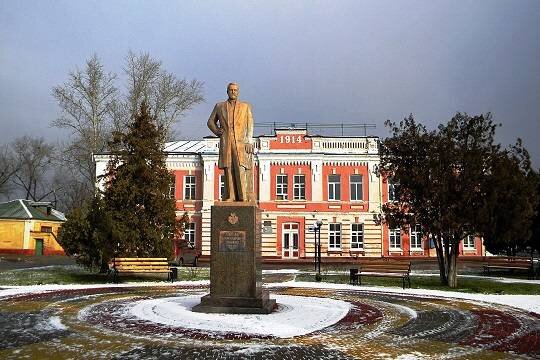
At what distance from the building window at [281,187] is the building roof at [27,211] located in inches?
940

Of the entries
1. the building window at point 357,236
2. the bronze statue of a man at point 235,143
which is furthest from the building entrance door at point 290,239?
the bronze statue of a man at point 235,143

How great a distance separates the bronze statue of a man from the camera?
10.5 meters

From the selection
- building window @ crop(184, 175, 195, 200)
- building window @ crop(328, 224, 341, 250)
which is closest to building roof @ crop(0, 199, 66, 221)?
building window @ crop(184, 175, 195, 200)

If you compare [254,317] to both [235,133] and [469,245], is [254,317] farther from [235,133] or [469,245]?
[469,245]

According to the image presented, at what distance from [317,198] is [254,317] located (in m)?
28.7

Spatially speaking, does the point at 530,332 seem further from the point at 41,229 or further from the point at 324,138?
the point at 41,229

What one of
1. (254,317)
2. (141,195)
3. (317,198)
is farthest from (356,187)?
(254,317)

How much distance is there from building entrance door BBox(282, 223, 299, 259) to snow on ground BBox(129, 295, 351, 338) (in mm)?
25510

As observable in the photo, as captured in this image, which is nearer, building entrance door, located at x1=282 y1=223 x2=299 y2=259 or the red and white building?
building entrance door, located at x1=282 y1=223 x2=299 y2=259

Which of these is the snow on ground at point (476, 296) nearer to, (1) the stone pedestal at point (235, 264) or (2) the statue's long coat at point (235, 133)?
(1) the stone pedestal at point (235, 264)

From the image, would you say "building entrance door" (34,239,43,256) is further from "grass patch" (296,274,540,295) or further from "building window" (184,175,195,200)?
"grass patch" (296,274,540,295)

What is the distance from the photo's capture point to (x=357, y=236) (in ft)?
124

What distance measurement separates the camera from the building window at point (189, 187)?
39.1 metres

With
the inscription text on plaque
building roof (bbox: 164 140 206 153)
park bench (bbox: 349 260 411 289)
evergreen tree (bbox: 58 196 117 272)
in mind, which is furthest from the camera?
building roof (bbox: 164 140 206 153)
